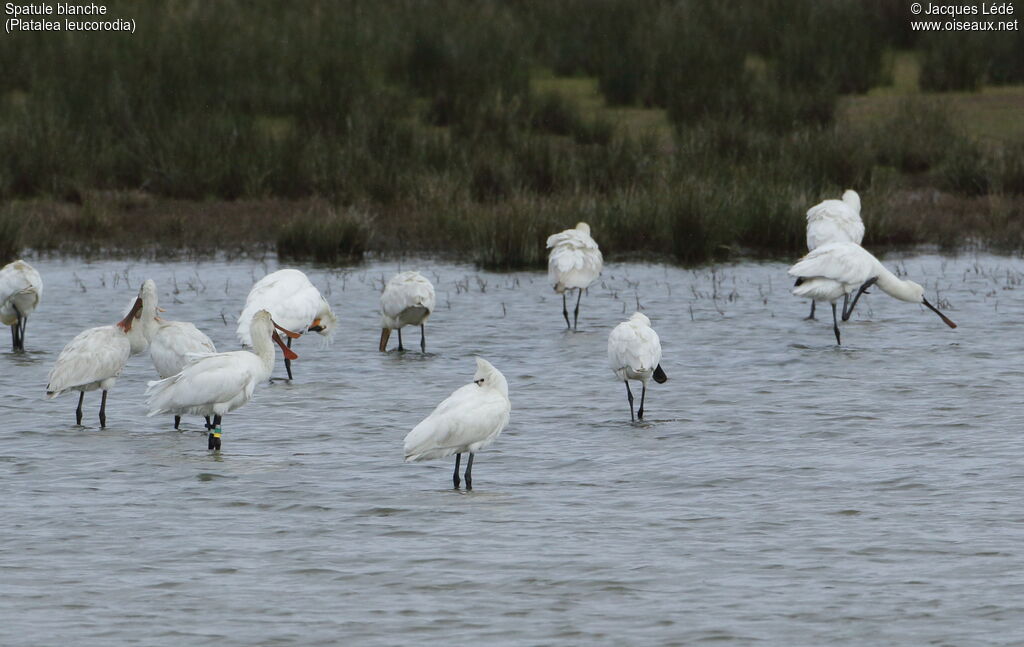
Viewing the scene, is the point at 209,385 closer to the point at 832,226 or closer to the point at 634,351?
the point at 634,351

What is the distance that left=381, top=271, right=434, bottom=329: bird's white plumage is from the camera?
516 inches

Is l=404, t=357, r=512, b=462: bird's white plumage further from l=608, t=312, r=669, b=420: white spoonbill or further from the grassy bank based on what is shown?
the grassy bank

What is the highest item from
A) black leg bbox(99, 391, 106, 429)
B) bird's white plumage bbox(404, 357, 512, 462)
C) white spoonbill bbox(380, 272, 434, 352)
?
white spoonbill bbox(380, 272, 434, 352)

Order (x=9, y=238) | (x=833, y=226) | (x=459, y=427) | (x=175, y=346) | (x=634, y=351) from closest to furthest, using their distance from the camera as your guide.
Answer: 1. (x=459, y=427)
2. (x=634, y=351)
3. (x=175, y=346)
4. (x=833, y=226)
5. (x=9, y=238)

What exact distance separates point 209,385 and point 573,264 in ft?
17.1

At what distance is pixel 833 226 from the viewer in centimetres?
1509

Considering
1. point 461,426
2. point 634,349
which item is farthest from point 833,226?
point 461,426

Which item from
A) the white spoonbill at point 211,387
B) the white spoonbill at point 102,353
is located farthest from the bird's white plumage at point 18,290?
the white spoonbill at point 211,387

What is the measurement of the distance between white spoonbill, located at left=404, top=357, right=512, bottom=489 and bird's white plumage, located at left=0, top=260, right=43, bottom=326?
5.62m

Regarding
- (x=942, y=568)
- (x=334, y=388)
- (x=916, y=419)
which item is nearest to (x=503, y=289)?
(x=334, y=388)

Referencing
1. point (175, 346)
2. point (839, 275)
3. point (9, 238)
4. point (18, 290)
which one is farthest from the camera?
point (9, 238)

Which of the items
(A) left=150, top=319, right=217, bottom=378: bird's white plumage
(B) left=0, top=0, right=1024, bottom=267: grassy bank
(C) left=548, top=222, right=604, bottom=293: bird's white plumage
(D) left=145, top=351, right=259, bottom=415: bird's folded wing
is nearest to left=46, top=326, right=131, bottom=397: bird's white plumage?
(A) left=150, top=319, right=217, bottom=378: bird's white plumage

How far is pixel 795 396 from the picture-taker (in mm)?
11539

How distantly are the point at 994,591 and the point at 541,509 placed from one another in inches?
92.5
